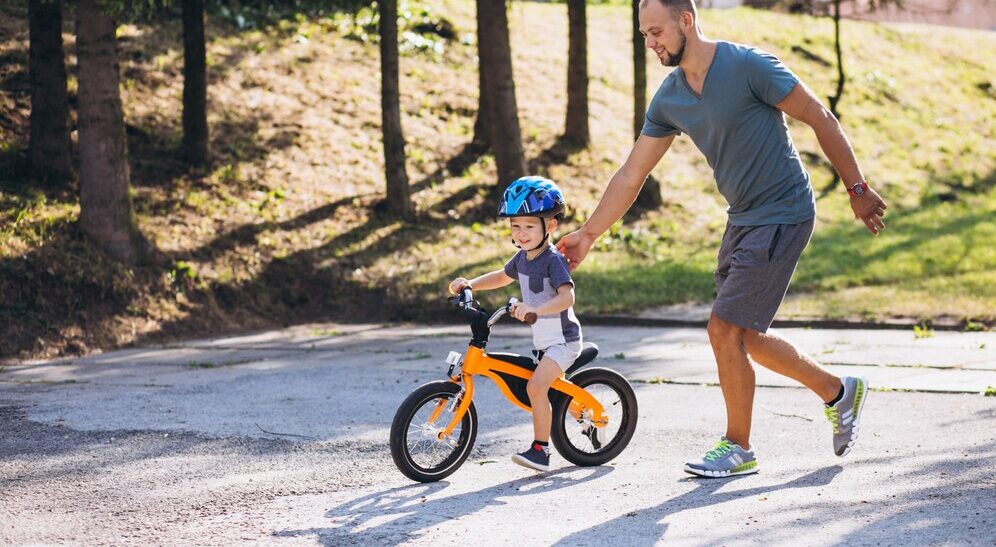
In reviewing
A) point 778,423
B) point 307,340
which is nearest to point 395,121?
point 307,340

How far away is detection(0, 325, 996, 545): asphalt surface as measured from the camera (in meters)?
5.04

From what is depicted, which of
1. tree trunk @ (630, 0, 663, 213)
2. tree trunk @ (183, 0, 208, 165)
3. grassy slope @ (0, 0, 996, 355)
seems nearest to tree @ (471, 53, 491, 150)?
grassy slope @ (0, 0, 996, 355)

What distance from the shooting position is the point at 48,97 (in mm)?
13656

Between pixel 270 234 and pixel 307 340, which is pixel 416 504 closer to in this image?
pixel 307 340

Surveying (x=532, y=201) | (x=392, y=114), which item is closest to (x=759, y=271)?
(x=532, y=201)

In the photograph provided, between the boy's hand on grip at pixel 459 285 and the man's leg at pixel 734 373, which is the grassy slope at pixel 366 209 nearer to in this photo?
the boy's hand on grip at pixel 459 285

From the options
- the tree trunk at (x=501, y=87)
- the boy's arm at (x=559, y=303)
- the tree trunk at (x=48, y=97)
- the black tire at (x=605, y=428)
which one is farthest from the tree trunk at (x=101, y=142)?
the boy's arm at (x=559, y=303)

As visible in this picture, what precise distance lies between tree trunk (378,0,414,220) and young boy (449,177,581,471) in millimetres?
9741

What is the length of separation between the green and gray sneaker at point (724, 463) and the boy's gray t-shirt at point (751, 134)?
1.06 metres

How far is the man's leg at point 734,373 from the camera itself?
5.86 meters

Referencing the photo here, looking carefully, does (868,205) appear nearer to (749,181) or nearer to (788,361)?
(749,181)

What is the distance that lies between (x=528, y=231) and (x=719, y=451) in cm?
137

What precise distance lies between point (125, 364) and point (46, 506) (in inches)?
195

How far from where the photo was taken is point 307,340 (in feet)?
38.9
